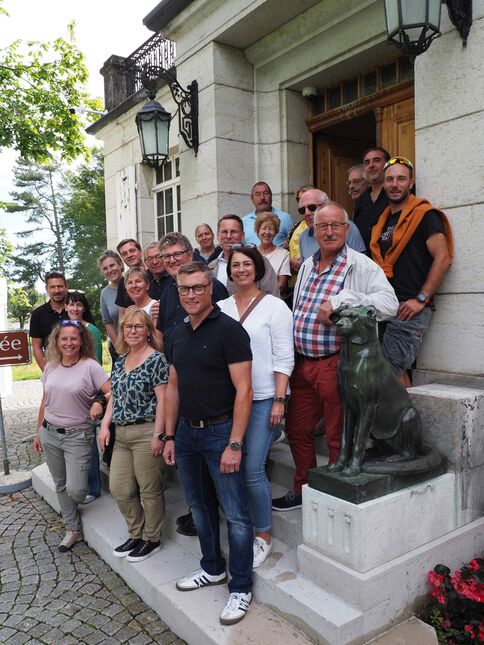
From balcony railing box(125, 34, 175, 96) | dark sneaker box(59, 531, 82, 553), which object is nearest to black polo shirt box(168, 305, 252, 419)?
dark sneaker box(59, 531, 82, 553)

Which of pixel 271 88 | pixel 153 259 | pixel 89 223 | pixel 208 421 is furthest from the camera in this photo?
pixel 89 223

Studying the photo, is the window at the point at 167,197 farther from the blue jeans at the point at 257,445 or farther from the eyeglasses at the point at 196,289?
the blue jeans at the point at 257,445

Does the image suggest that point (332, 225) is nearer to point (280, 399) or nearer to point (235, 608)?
point (280, 399)

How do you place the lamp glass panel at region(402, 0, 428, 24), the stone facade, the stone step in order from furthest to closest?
the stone facade, the lamp glass panel at region(402, 0, 428, 24), the stone step

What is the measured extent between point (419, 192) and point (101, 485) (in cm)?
380

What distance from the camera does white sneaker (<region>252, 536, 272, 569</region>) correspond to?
118 inches

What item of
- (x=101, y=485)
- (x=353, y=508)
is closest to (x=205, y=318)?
(x=353, y=508)

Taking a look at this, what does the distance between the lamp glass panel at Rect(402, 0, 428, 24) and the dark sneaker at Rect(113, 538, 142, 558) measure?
3921 mm

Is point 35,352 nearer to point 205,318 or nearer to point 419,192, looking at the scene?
point 205,318

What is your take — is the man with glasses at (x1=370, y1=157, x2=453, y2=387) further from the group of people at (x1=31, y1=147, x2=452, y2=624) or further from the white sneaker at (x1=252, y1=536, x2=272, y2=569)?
the white sneaker at (x1=252, y1=536, x2=272, y2=569)

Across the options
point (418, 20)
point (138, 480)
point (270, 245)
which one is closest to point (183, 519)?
point (138, 480)

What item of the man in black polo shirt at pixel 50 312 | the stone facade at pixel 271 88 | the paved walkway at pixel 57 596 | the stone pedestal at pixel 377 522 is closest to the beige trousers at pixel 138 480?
the paved walkway at pixel 57 596

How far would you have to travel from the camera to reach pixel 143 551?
354cm

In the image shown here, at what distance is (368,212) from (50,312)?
344 cm
